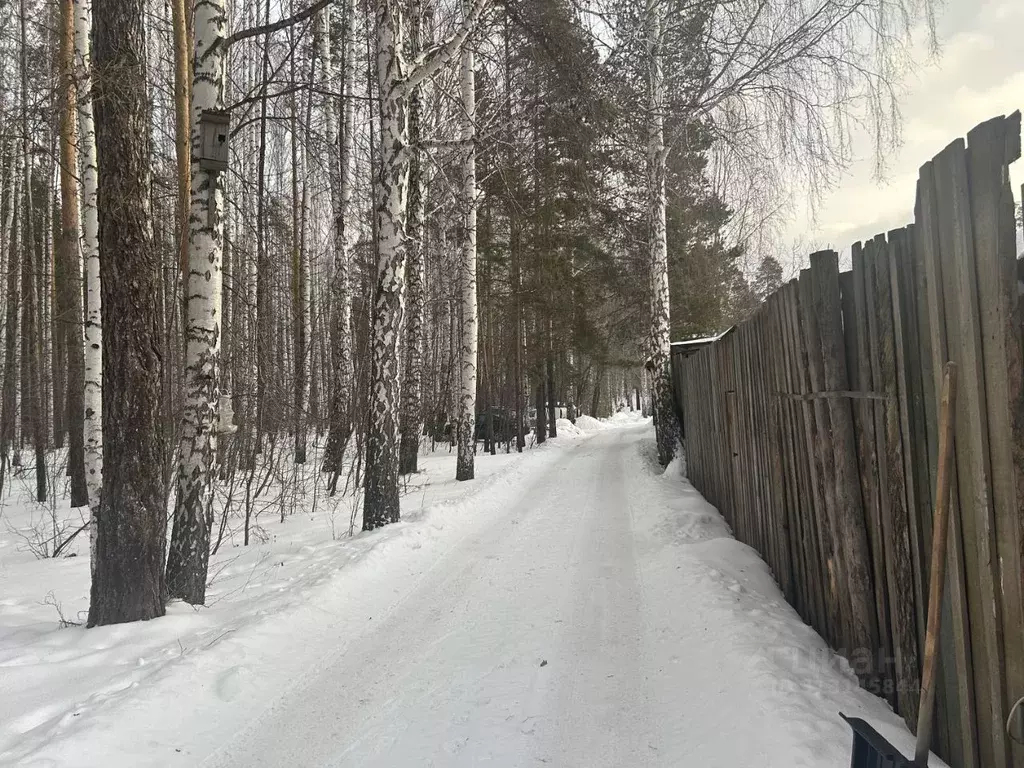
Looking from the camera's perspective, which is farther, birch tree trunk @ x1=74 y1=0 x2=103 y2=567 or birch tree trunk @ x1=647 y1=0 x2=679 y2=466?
birch tree trunk @ x1=647 y1=0 x2=679 y2=466

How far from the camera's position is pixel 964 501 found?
2109mm

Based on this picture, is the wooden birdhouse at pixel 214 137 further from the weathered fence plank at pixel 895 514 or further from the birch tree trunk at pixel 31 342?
the birch tree trunk at pixel 31 342

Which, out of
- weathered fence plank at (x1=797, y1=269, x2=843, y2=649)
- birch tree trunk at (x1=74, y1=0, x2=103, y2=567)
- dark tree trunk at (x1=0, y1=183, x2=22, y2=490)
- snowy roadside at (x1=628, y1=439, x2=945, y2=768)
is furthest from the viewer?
dark tree trunk at (x1=0, y1=183, x2=22, y2=490)

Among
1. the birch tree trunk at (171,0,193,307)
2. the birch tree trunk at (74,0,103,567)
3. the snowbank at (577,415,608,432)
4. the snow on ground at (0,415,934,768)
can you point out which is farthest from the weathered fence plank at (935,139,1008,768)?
the snowbank at (577,415,608,432)

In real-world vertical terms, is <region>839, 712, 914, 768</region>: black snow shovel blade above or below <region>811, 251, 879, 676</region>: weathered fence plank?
below

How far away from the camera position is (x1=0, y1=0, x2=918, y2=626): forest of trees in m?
4.61

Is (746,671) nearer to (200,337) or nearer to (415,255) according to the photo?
(200,337)

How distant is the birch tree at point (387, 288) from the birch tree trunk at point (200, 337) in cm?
255

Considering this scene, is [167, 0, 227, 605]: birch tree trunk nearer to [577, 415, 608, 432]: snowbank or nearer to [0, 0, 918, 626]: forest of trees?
[0, 0, 918, 626]: forest of trees

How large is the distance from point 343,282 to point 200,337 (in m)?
7.94

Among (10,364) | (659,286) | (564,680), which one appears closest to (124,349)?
(564,680)

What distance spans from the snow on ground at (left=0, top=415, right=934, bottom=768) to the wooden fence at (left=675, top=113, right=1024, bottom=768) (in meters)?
0.46

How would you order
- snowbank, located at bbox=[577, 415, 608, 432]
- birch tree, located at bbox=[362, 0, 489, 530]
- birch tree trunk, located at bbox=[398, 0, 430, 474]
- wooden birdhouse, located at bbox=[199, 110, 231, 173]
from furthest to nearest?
snowbank, located at bbox=[577, 415, 608, 432], birch tree trunk, located at bbox=[398, 0, 430, 474], birch tree, located at bbox=[362, 0, 489, 530], wooden birdhouse, located at bbox=[199, 110, 231, 173]

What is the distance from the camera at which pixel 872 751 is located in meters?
2.08
